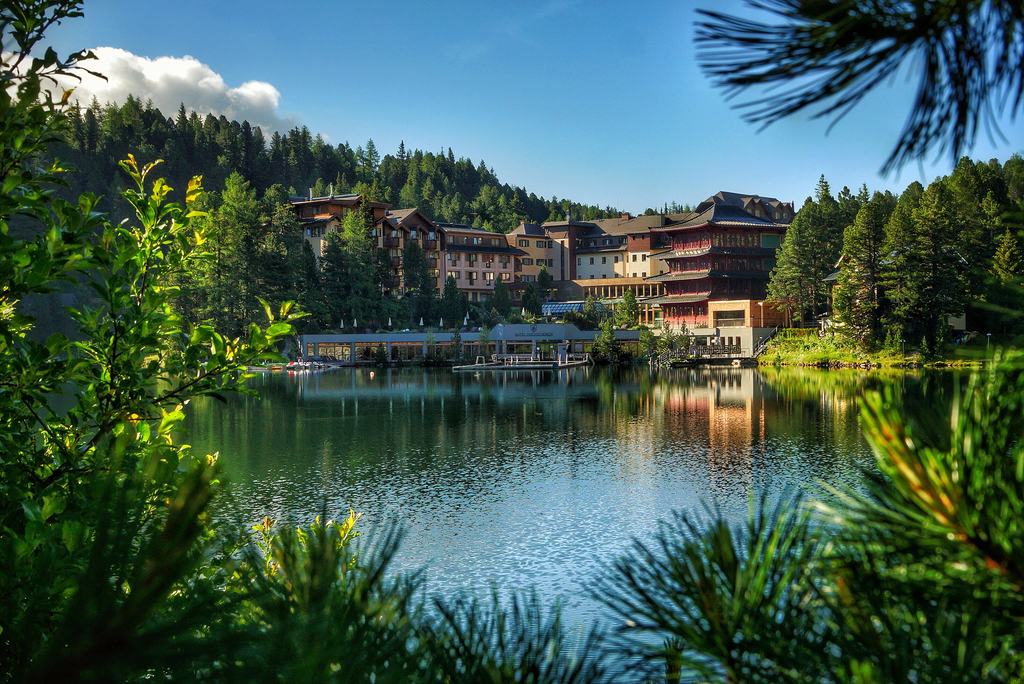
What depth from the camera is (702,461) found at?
23.4 meters

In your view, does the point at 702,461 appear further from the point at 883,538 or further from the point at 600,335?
the point at 600,335

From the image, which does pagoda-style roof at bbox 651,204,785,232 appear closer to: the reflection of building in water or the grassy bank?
the grassy bank

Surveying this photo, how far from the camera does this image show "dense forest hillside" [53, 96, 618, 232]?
103 metres

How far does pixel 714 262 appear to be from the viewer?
72.7 meters

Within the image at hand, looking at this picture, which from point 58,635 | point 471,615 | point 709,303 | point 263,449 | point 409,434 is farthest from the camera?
point 709,303

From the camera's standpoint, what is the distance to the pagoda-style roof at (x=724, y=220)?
7300cm

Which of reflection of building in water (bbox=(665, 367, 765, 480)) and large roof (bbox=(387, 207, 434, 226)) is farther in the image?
large roof (bbox=(387, 207, 434, 226))

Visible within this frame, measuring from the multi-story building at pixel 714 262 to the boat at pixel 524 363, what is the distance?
10049 millimetres

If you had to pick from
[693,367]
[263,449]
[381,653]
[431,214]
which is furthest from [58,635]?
[431,214]

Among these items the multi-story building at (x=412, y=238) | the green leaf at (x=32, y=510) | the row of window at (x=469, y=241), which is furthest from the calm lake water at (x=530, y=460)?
the row of window at (x=469, y=241)

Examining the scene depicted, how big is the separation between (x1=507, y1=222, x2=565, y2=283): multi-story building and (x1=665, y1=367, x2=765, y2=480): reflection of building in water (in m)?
41.2

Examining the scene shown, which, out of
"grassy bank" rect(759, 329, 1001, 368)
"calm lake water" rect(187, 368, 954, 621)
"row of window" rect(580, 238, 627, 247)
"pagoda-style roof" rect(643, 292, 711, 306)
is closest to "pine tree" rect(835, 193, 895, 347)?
"grassy bank" rect(759, 329, 1001, 368)

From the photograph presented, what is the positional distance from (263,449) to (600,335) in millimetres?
45984

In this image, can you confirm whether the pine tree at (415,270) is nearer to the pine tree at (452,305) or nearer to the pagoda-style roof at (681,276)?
the pine tree at (452,305)
